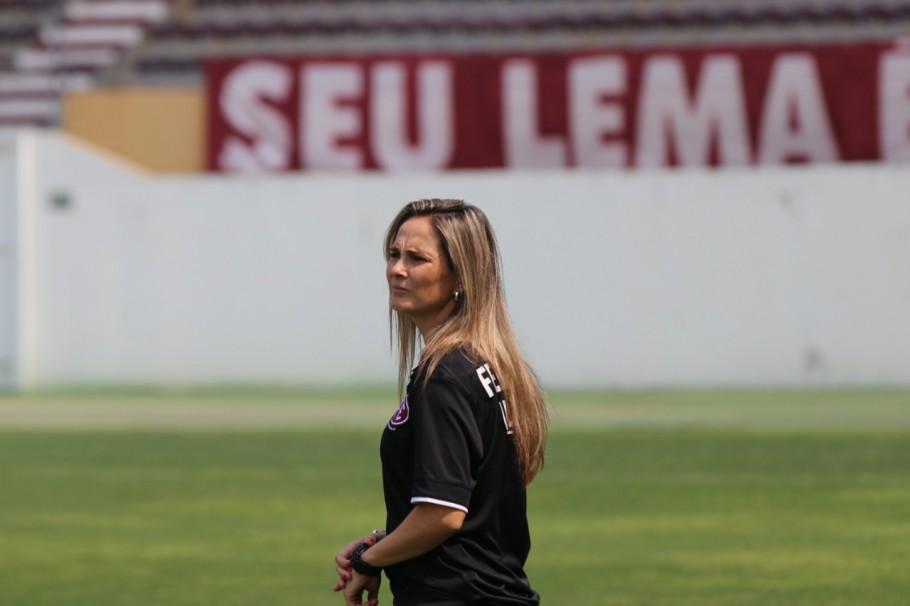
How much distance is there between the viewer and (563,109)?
29594mm

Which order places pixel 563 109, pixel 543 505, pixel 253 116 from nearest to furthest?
pixel 543 505 → pixel 563 109 → pixel 253 116

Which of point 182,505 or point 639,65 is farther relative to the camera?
point 639,65

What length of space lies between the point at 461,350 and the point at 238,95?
2581 cm

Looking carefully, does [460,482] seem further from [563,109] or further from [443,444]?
[563,109]

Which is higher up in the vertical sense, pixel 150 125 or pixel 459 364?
pixel 150 125

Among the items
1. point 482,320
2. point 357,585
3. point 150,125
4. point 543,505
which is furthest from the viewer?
point 150,125

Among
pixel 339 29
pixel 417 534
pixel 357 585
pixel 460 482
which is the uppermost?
pixel 339 29

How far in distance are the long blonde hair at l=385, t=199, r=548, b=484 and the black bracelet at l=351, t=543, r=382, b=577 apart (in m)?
0.42

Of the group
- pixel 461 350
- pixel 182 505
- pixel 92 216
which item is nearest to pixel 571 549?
pixel 182 505

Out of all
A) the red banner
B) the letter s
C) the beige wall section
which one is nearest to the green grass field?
the red banner

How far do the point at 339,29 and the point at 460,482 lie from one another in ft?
104

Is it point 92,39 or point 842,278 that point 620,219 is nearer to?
point 842,278

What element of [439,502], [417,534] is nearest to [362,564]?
[417,534]

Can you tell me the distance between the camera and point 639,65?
29281mm
